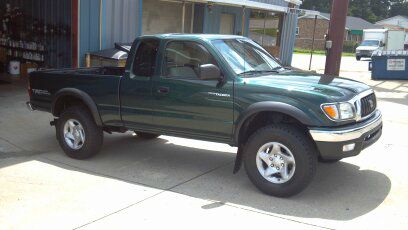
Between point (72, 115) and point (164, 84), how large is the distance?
5.16ft

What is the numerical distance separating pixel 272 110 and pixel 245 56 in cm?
110

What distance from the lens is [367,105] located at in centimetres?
532

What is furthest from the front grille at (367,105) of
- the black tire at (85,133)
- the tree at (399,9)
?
the tree at (399,9)

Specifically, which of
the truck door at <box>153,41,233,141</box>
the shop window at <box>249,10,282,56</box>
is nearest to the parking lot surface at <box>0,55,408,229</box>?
the truck door at <box>153,41,233,141</box>

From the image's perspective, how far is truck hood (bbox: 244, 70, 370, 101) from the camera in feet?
16.1

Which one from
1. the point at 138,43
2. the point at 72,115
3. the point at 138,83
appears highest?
the point at 138,43

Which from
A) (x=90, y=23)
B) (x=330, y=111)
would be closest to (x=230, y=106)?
(x=330, y=111)

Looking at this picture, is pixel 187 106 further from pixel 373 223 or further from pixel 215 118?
pixel 373 223

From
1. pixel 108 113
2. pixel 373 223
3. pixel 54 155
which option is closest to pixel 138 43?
pixel 108 113

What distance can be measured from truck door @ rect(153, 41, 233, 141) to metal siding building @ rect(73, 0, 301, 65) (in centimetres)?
652

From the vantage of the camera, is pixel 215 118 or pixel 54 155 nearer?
pixel 215 118

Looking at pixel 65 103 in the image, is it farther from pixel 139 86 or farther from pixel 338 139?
pixel 338 139

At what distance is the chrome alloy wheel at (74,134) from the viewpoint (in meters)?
6.47

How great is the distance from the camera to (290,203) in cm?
491
